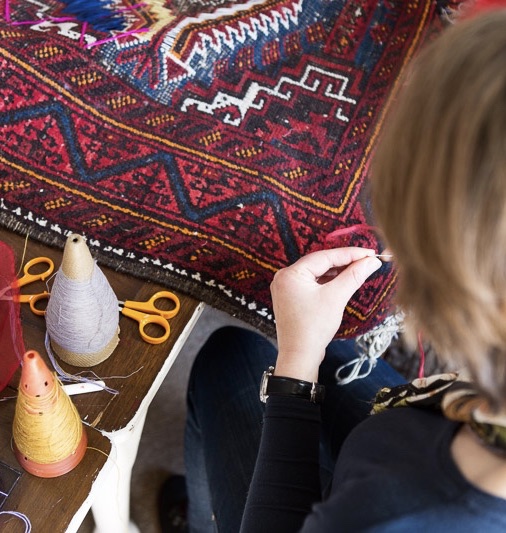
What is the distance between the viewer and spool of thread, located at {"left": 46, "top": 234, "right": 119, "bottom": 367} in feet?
2.08

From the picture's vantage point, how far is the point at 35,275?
781 mm

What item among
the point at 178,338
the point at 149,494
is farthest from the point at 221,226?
the point at 149,494

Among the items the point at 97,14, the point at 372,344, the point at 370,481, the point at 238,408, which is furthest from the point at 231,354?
the point at 97,14

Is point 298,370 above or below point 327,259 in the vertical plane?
below

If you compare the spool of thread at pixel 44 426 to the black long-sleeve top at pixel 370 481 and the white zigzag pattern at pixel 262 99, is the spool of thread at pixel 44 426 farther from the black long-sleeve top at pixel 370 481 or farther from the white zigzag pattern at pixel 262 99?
the white zigzag pattern at pixel 262 99

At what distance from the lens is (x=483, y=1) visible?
886mm

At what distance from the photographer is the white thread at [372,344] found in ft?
2.88

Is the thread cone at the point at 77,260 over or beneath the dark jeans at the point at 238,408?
over

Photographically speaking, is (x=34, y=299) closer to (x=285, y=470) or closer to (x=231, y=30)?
(x=285, y=470)

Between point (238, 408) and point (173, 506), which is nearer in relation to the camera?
point (238, 408)

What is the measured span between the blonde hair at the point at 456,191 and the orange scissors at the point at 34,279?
1.53 feet

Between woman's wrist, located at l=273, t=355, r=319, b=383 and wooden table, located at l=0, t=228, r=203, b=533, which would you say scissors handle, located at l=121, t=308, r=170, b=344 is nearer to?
wooden table, located at l=0, t=228, r=203, b=533

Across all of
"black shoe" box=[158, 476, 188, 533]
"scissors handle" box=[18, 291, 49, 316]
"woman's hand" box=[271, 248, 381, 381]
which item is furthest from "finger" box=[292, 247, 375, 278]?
"black shoe" box=[158, 476, 188, 533]

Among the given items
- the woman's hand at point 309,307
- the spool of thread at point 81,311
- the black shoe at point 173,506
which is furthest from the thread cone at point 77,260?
the black shoe at point 173,506
